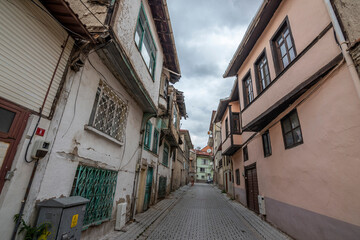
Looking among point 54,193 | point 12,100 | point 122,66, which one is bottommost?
point 54,193

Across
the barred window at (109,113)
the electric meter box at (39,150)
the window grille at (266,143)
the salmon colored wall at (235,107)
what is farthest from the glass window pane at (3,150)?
the salmon colored wall at (235,107)

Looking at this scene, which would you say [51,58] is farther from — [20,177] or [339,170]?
[339,170]

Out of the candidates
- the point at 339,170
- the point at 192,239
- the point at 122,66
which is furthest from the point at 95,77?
the point at 339,170

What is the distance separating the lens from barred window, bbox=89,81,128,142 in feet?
14.5

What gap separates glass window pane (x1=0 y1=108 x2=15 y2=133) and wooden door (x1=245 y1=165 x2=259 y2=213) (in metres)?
9.41

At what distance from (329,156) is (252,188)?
6.24 metres

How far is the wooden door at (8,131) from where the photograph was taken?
7.74 feet

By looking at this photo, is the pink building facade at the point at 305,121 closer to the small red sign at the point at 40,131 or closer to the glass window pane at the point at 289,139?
the glass window pane at the point at 289,139

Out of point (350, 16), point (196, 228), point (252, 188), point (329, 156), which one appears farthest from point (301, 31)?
point (252, 188)

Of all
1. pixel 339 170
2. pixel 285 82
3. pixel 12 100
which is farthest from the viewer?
pixel 285 82

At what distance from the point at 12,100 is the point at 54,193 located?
1792mm

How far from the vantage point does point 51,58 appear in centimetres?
312

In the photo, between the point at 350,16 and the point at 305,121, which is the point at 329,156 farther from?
the point at 350,16

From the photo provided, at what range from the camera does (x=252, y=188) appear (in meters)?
9.27
